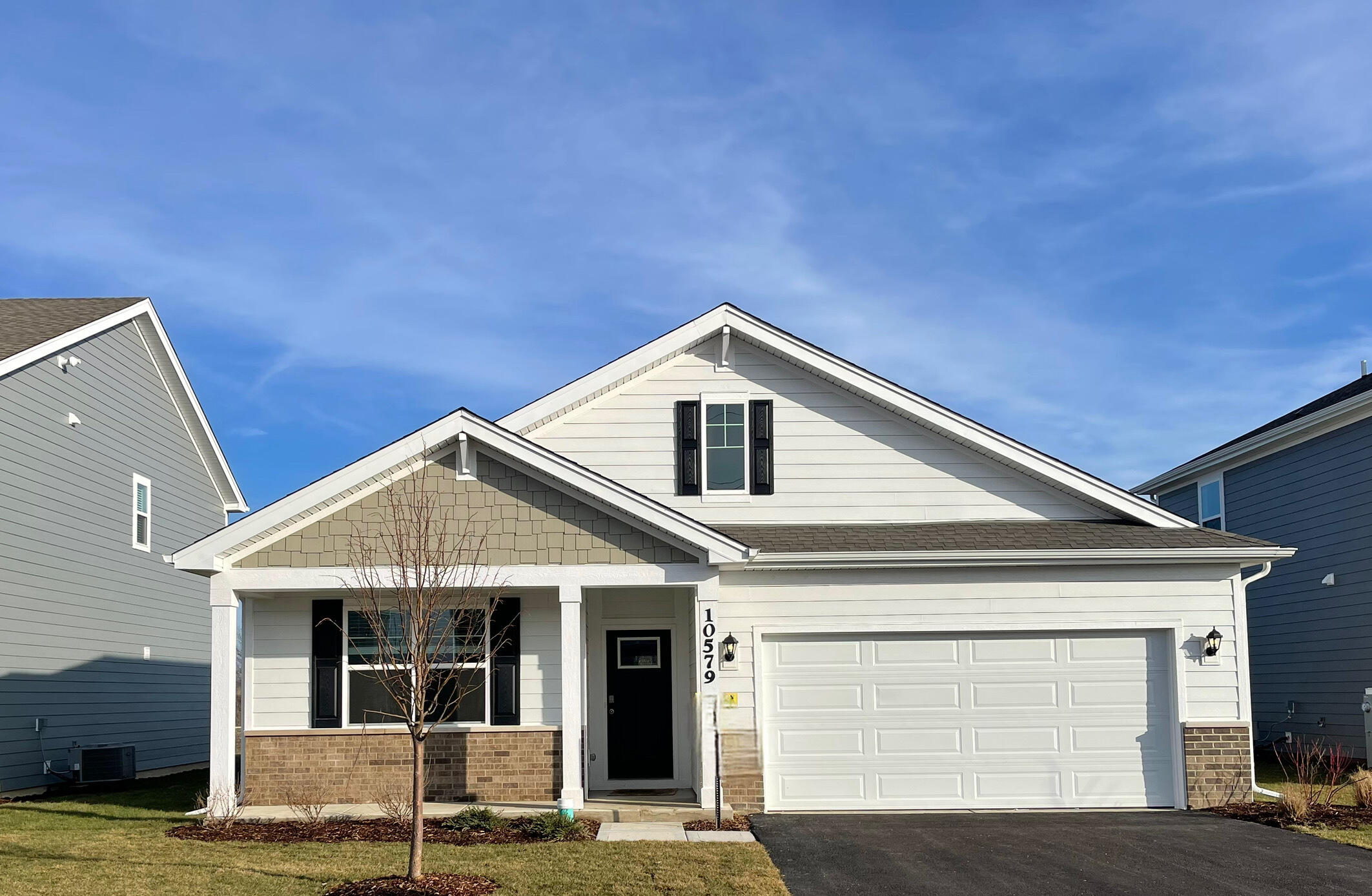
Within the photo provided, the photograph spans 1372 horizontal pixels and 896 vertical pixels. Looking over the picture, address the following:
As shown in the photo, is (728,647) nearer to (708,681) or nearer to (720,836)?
(708,681)

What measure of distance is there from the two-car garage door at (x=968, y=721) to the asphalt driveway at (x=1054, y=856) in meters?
0.54

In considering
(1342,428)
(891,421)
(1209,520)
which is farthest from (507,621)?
(1209,520)

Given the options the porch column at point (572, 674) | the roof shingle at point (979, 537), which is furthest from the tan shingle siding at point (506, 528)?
the roof shingle at point (979, 537)

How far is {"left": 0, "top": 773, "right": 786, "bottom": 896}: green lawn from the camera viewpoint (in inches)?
373

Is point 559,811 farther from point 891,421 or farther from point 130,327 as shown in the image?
point 130,327

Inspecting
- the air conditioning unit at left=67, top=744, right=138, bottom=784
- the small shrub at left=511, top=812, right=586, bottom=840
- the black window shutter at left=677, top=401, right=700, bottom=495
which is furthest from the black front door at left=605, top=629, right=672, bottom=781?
the air conditioning unit at left=67, top=744, right=138, bottom=784

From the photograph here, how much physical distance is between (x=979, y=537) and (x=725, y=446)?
135 inches

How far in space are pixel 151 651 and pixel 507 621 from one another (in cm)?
961

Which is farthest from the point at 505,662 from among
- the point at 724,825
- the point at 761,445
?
the point at 761,445

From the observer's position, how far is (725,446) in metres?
15.9

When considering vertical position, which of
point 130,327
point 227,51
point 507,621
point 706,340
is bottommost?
point 507,621

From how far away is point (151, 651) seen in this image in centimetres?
2075

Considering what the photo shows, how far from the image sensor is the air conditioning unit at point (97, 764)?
56.8ft

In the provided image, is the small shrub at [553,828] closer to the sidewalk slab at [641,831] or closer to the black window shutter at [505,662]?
the sidewalk slab at [641,831]
